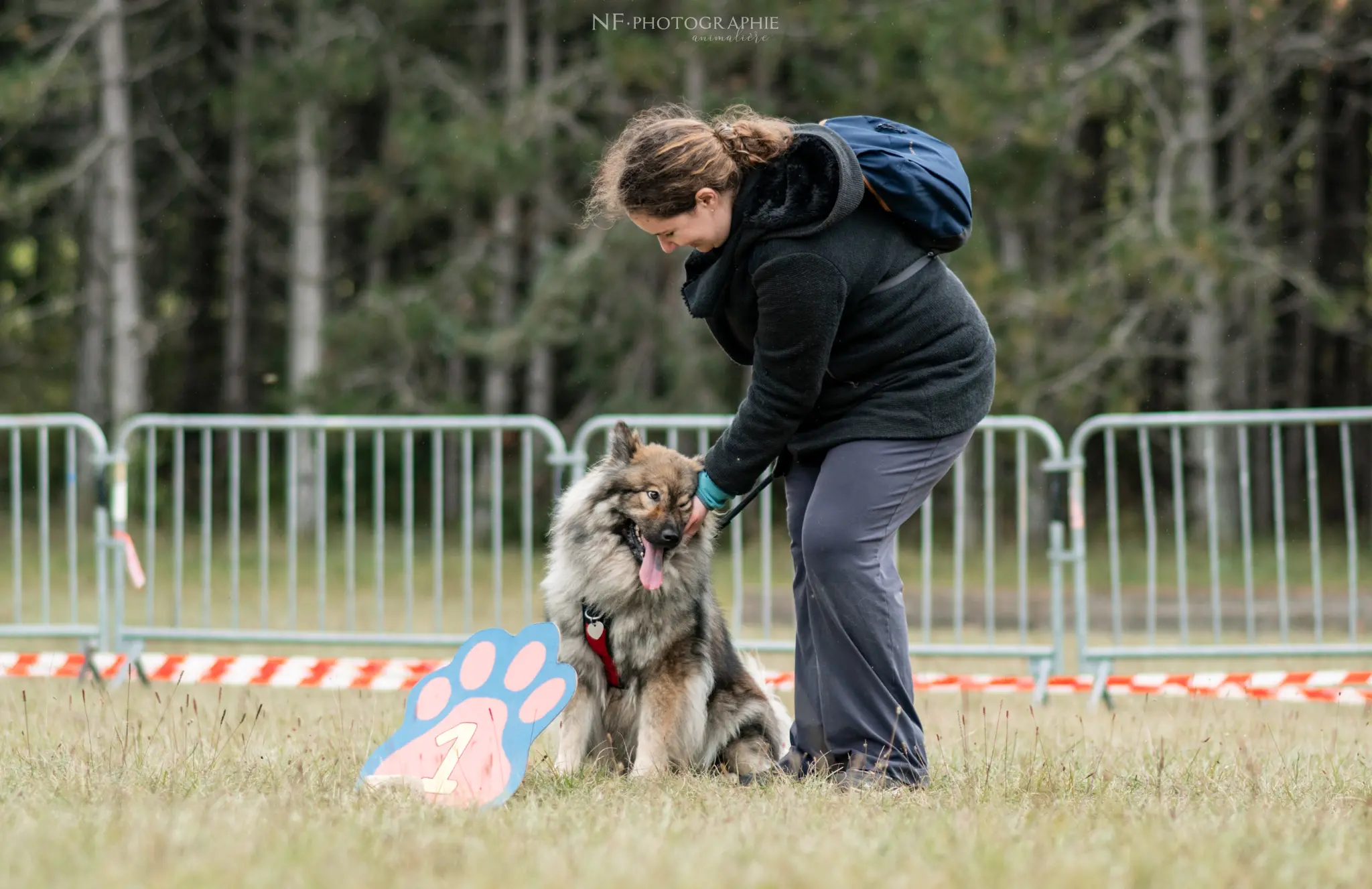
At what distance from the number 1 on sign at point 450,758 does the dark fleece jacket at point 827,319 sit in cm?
100

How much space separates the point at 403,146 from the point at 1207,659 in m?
10.7

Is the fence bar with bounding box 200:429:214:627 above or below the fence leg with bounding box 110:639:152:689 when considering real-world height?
above

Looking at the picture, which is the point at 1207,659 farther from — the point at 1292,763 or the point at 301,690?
the point at 301,690

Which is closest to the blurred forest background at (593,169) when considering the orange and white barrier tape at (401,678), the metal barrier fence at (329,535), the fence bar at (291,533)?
the metal barrier fence at (329,535)

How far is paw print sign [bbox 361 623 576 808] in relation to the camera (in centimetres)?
379

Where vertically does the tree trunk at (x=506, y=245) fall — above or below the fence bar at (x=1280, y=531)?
above

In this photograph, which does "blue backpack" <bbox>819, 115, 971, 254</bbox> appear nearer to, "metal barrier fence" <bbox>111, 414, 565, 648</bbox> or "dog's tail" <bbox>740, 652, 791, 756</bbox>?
"dog's tail" <bbox>740, 652, 791, 756</bbox>

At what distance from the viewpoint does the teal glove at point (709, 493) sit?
Result: 4141mm

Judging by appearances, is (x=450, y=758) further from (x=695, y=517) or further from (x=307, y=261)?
(x=307, y=261)

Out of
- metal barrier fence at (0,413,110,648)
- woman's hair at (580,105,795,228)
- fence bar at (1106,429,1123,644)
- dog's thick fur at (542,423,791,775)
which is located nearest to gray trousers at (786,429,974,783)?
dog's thick fur at (542,423,791,775)

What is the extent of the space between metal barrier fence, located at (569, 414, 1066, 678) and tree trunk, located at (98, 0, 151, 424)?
6694 millimetres

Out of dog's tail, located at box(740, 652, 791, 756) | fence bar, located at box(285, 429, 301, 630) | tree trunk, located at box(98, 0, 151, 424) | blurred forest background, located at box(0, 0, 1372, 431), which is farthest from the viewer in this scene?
tree trunk, located at box(98, 0, 151, 424)

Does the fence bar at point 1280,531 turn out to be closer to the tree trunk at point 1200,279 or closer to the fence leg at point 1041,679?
the fence leg at point 1041,679

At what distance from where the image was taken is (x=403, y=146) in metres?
16.0
